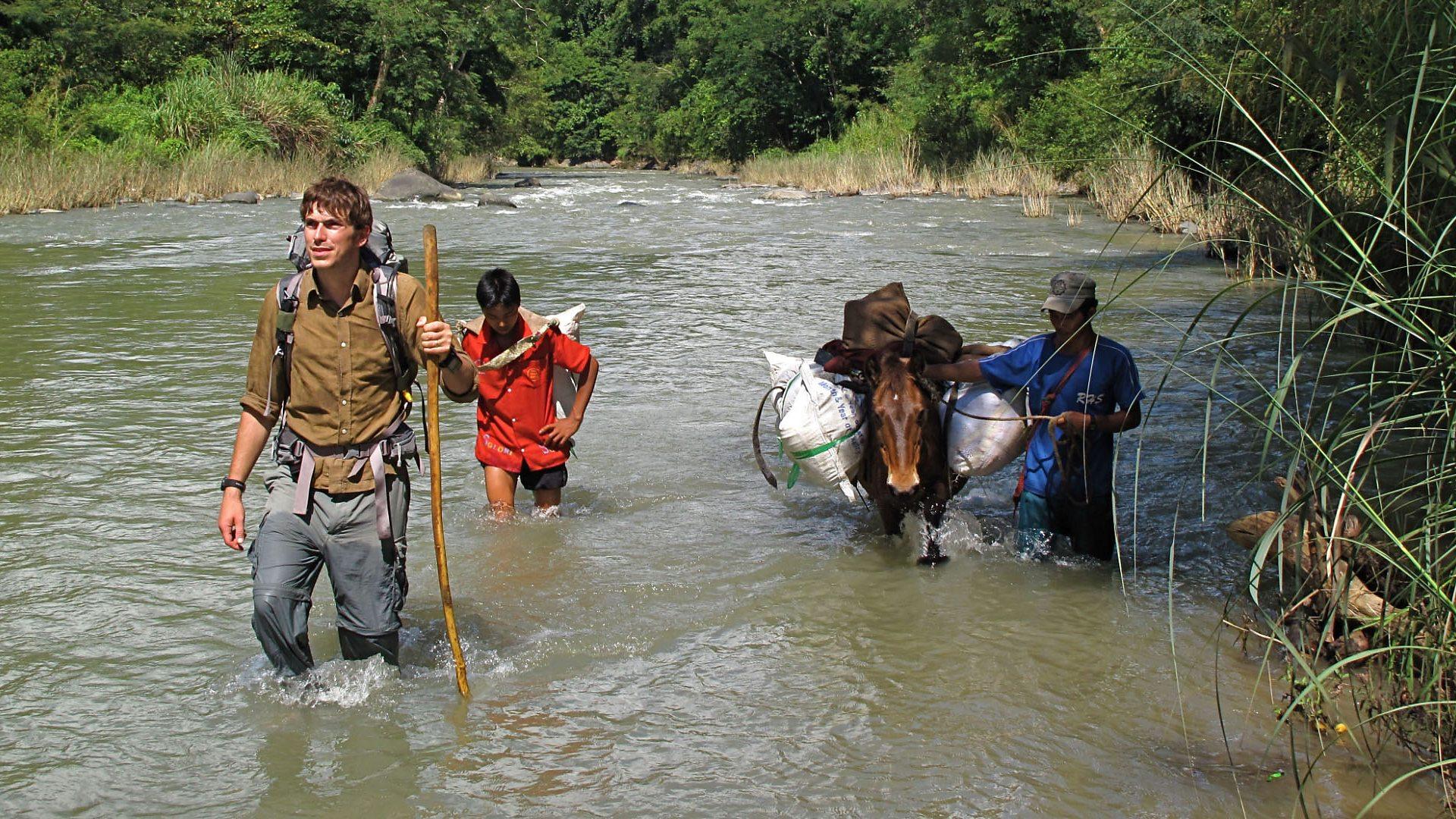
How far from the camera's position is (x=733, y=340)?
14180 mm

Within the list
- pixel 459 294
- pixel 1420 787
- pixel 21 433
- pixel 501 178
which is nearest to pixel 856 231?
pixel 459 294

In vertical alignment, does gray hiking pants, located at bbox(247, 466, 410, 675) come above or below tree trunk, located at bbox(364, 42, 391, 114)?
below

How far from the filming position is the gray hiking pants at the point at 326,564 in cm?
468

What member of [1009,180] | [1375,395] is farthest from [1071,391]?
[1009,180]

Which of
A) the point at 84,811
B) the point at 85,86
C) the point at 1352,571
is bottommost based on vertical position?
the point at 84,811

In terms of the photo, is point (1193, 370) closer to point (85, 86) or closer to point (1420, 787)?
point (1420, 787)

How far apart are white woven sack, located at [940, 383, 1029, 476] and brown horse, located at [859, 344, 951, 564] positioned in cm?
9

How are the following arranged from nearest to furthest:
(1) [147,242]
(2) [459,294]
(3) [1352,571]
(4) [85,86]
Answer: (3) [1352,571], (2) [459,294], (1) [147,242], (4) [85,86]

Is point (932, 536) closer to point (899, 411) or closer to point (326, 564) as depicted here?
point (899, 411)

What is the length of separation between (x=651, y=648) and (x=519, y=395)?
192 cm

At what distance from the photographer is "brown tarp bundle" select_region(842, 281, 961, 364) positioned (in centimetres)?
691

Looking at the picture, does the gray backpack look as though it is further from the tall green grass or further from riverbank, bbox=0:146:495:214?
riverbank, bbox=0:146:495:214

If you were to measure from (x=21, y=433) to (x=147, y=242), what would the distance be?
625 inches

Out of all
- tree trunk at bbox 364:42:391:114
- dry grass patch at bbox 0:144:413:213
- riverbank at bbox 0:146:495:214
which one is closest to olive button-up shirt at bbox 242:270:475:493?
riverbank at bbox 0:146:495:214
